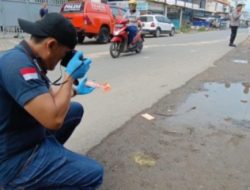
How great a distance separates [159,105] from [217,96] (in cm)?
131

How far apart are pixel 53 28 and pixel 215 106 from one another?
3.91 m

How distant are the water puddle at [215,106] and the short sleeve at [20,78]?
9.62ft

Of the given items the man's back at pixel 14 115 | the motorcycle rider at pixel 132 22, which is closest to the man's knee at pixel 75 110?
the man's back at pixel 14 115

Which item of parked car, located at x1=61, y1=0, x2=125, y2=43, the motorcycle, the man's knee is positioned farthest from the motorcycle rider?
the man's knee

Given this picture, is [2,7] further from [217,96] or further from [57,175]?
[57,175]

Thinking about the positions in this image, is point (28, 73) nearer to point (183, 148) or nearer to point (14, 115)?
point (14, 115)

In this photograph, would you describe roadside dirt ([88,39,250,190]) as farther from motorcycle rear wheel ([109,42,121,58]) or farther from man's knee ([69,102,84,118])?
motorcycle rear wheel ([109,42,121,58])

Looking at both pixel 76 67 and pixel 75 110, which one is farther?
pixel 75 110

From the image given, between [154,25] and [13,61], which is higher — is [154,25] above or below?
below

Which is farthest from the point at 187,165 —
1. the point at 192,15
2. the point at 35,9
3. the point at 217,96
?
the point at 192,15

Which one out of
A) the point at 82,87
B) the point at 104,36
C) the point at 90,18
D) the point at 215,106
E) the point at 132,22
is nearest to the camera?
the point at 82,87

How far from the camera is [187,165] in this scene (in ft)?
11.2

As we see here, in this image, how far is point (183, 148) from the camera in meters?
3.81

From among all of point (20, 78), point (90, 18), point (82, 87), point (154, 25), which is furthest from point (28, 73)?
point (154, 25)
